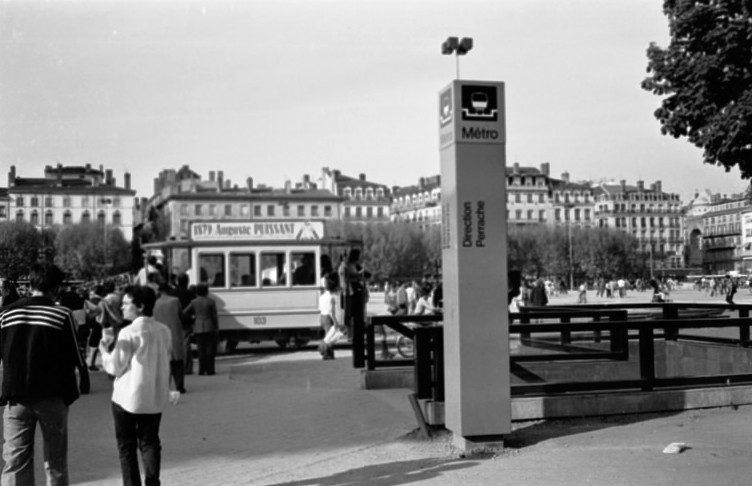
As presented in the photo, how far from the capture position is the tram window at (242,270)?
22.7m

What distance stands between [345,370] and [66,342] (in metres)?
10.6

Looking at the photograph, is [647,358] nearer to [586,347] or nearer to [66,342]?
[586,347]

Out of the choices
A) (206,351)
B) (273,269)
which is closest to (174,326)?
(206,351)

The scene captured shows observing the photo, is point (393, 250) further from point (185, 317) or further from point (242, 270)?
point (185, 317)

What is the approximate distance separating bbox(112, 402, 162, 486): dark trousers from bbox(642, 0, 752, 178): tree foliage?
56.5 feet

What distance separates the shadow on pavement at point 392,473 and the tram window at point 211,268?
49.2 feet

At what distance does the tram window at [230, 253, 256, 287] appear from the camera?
893 inches

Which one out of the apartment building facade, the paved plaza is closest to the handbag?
the paved plaza

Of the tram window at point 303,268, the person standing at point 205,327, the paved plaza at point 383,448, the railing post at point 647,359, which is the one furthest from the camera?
the tram window at point 303,268

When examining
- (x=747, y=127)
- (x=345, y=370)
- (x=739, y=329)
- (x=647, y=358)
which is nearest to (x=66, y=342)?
(x=647, y=358)

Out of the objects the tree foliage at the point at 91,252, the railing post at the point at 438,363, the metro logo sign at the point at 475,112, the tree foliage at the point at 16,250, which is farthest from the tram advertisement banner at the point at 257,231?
the tree foliage at the point at 91,252

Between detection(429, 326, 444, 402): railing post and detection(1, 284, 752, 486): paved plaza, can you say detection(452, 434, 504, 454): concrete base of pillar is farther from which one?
detection(429, 326, 444, 402): railing post

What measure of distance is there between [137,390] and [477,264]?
11.6ft

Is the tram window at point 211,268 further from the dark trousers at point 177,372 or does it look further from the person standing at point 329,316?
the dark trousers at point 177,372
